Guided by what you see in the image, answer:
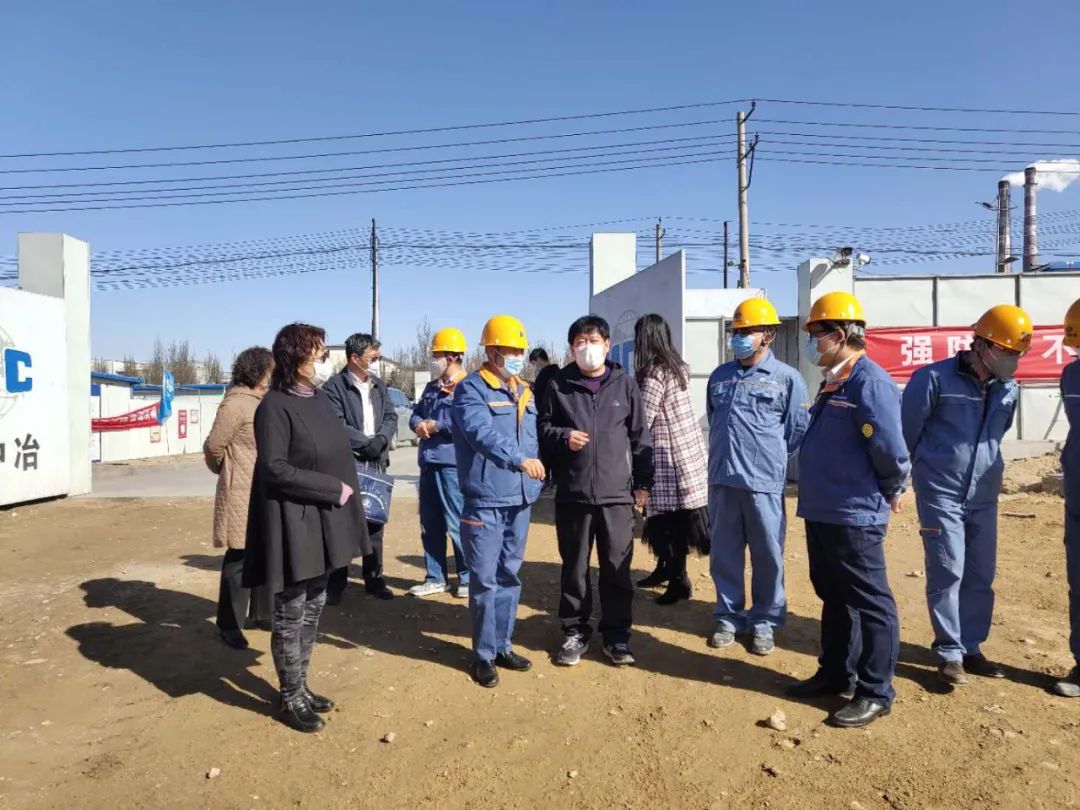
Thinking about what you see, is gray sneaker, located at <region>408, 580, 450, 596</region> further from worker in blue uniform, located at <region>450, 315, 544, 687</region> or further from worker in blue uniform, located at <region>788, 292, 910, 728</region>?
worker in blue uniform, located at <region>788, 292, 910, 728</region>

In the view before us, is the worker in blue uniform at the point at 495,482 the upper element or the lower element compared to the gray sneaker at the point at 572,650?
upper

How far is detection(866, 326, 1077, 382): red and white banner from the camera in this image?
33.8 feet

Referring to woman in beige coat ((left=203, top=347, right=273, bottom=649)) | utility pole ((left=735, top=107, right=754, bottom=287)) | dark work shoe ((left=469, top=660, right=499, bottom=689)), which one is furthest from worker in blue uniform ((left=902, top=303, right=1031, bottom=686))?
utility pole ((left=735, top=107, right=754, bottom=287))

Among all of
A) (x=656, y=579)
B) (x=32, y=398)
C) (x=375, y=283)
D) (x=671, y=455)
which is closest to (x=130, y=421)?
(x=32, y=398)

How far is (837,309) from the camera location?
348cm

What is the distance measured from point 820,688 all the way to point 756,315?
2.06m

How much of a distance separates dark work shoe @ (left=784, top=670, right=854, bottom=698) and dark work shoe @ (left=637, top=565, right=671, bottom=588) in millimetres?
1917

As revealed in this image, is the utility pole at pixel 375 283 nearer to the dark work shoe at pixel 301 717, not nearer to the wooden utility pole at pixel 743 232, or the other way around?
the wooden utility pole at pixel 743 232

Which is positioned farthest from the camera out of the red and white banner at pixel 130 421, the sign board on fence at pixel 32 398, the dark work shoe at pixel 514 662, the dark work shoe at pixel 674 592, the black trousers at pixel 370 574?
the red and white banner at pixel 130 421

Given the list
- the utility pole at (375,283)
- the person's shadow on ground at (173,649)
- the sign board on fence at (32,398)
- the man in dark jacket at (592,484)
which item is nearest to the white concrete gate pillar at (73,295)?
the sign board on fence at (32,398)

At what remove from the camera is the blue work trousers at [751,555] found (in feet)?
13.8

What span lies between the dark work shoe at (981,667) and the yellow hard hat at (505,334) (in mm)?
2939

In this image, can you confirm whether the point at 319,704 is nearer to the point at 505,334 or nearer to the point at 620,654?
the point at 620,654

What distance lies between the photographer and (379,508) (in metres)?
5.04
